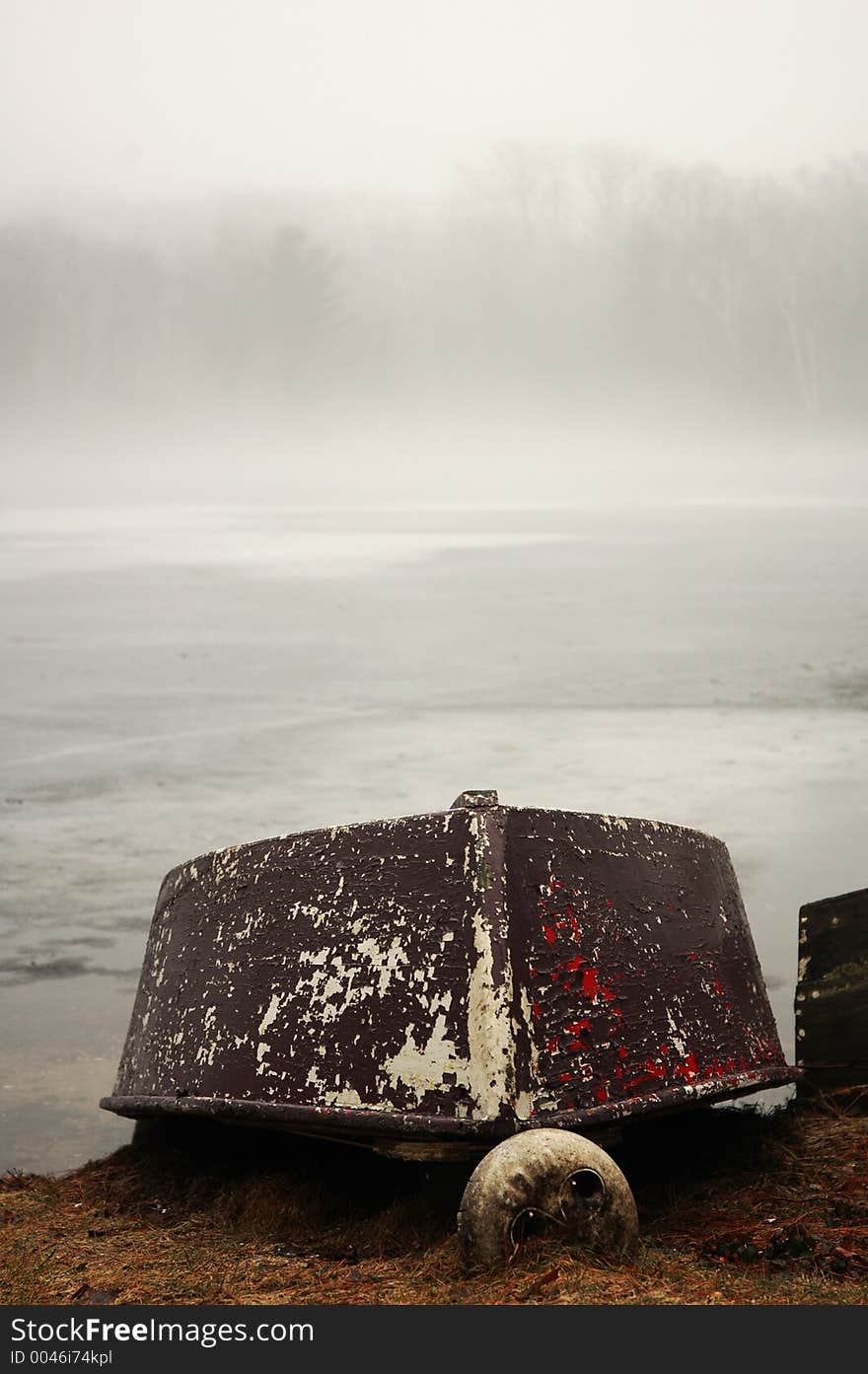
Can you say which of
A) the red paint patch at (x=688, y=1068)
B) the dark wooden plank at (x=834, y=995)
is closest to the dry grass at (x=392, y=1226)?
the dark wooden plank at (x=834, y=995)

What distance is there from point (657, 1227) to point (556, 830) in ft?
2.84

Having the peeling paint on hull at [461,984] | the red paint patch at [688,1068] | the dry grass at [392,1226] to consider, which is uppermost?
the peeling paint on hull at [461,984]

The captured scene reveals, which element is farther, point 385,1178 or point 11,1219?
point 11,1219

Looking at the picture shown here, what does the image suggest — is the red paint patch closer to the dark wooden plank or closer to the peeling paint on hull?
the peeling paint on hull

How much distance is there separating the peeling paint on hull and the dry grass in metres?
0.24

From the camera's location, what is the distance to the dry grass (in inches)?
86.8

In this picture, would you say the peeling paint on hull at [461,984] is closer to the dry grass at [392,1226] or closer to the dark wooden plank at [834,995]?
the dry grass at [392,1226]

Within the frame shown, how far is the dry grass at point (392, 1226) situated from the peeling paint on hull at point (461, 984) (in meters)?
0.24

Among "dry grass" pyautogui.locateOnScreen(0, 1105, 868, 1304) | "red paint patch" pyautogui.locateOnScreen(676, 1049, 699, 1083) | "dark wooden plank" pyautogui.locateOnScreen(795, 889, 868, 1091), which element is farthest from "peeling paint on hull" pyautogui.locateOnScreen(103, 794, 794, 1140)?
"dark wooden plank" pyautogui.locateOnScreen(795, 889, 868, 1091)

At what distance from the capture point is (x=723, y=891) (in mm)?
3396

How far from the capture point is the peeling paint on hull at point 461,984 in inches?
102

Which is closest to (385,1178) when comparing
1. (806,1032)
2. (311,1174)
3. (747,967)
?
(311,1174)

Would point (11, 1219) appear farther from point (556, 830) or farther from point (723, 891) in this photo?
point (723, 891)

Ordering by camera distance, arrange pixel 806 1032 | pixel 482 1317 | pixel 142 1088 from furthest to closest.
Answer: pixel 806 1032 < pixel 142 1088 < pixel 482 1317
